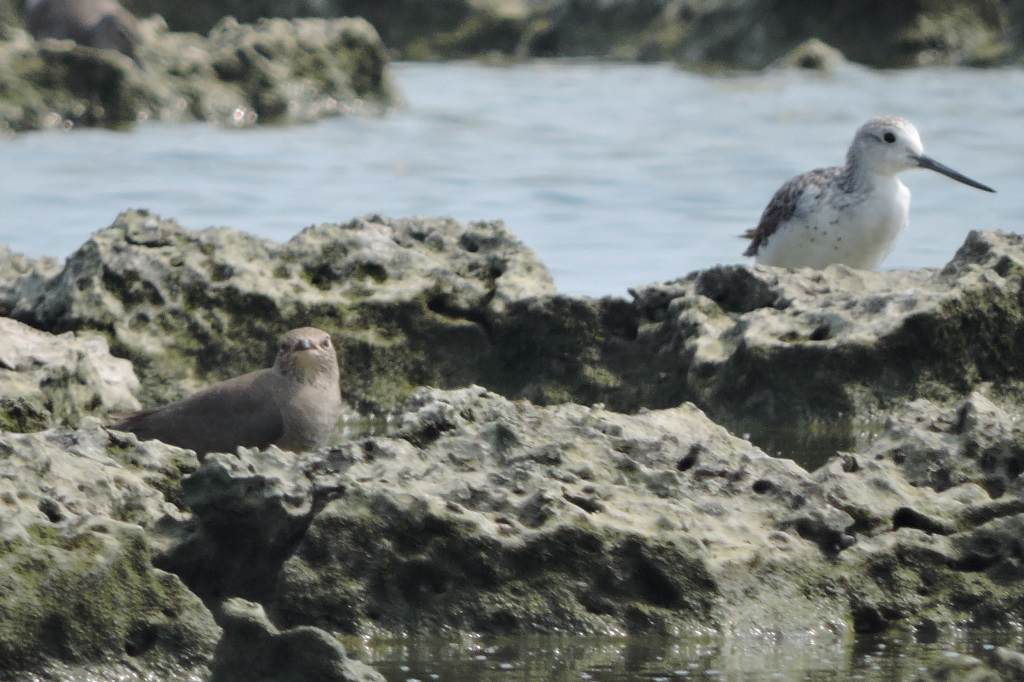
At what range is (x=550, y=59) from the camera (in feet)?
95.2

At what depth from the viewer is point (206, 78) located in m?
19.3

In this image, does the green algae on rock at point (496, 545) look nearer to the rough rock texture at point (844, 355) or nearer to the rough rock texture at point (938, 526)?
the rough rock texture at point (938, 526)

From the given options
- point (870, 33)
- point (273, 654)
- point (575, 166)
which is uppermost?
point (870, 33)

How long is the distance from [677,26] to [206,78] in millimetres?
11401

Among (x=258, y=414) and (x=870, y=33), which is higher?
(x=870, y=33)

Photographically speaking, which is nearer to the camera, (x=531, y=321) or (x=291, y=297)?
(x=291, y=297)

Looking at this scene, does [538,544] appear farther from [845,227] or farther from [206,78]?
[206,78]

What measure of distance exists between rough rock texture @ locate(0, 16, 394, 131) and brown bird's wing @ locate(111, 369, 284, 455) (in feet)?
Result: 43.9

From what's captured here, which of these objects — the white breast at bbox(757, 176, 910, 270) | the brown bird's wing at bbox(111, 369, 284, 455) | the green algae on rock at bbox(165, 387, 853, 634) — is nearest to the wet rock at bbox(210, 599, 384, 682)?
the green algae on rock at bbox(165, 387, 853, 634)

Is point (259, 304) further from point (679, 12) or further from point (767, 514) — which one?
point (679, 12)

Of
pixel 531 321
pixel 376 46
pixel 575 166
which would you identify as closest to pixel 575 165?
pixel 575 166

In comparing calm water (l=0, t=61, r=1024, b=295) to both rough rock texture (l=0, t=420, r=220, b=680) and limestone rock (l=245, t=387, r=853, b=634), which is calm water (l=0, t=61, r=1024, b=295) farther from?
→ rough rock texture (l=0, t=420, r=220, b=680)

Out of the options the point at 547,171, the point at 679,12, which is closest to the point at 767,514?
the point at 547,171

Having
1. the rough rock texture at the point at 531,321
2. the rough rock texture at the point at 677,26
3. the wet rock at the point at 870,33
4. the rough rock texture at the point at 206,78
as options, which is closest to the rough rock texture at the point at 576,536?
the rough rock texture at the point at 531,321
